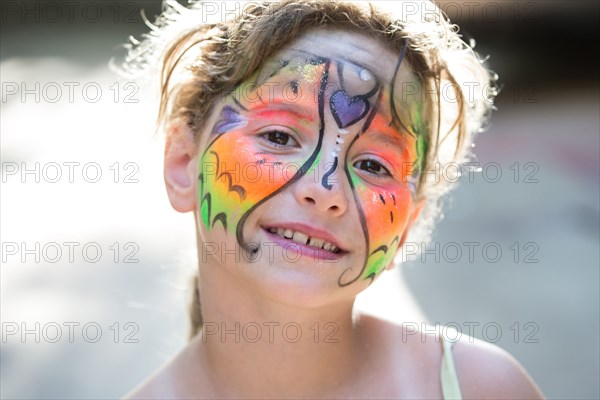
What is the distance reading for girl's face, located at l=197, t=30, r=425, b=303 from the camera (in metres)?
2.20

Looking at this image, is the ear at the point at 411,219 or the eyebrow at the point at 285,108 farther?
the ear at the point at 411,219

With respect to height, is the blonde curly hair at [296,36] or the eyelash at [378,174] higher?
the blonde curly hair at [296,36]

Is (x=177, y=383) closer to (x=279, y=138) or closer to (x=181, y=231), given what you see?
(x=279, y=138)

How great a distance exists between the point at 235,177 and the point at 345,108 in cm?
33

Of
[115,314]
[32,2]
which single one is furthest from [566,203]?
[32,2]

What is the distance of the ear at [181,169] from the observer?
249 cm

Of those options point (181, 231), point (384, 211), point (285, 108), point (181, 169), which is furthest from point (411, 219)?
point (181, 231)

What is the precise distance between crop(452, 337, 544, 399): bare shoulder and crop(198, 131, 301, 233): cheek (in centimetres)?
76

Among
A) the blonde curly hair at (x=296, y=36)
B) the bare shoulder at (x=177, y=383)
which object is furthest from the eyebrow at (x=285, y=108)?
the bare shoulder at (x=177, y=383)

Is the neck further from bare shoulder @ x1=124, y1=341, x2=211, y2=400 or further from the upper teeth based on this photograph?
the upper teeth

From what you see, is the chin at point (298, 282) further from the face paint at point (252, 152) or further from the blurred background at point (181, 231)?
the blurred background at point (181, 231)

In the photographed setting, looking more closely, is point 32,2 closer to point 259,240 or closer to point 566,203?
point 566,203

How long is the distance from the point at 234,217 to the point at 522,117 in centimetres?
580

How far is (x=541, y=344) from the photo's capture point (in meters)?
4.28
